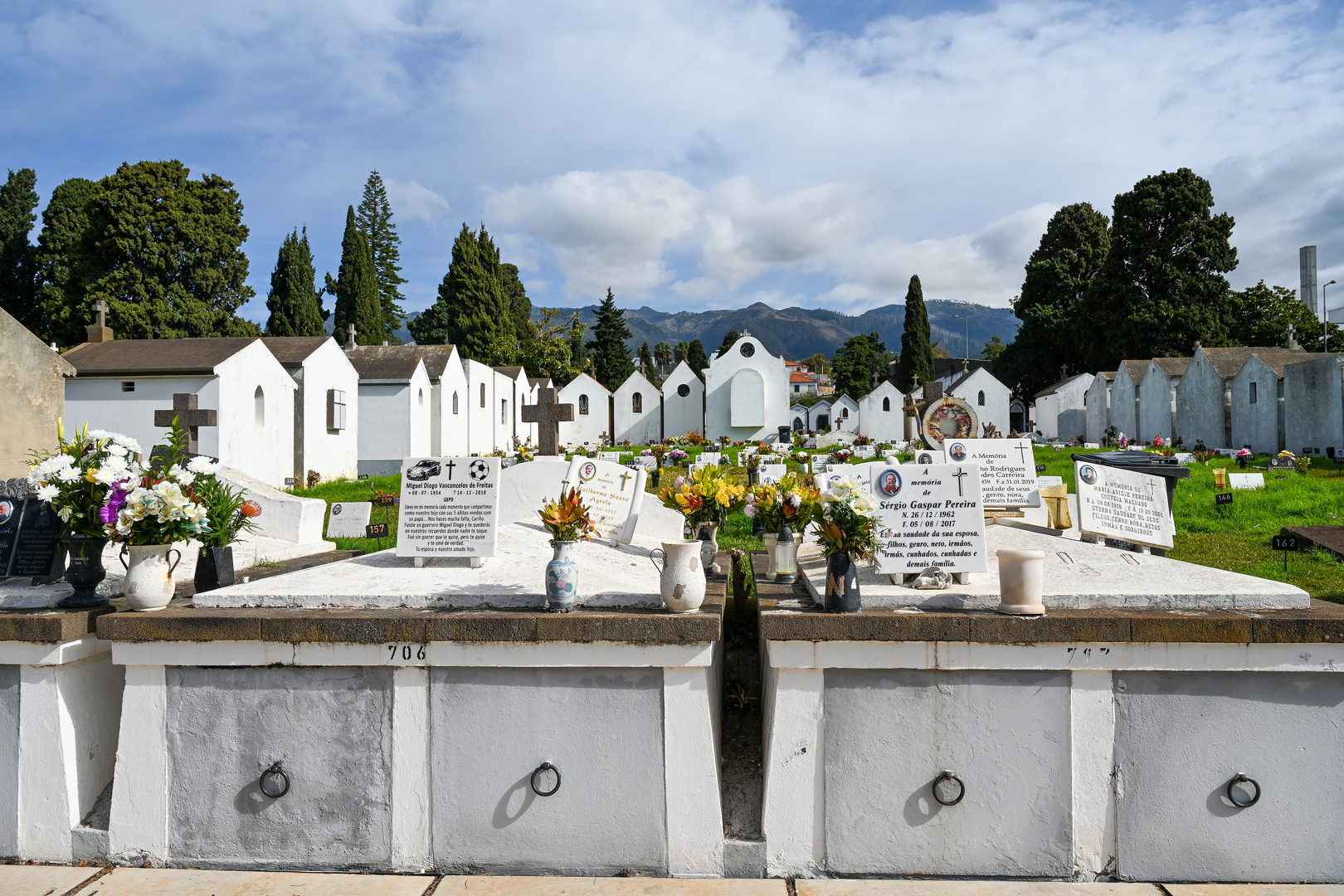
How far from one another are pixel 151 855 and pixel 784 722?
3.60m

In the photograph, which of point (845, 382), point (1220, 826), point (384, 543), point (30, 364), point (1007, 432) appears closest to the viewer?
point (1220, 826)

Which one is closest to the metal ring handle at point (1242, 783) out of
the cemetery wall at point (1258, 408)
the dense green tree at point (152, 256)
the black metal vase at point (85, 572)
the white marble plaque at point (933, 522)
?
the white marble plaque at point (933, 522)

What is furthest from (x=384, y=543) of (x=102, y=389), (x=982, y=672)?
(x=102, y=389)

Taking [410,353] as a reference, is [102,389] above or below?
below

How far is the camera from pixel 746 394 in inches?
2076

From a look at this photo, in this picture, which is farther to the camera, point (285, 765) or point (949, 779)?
point (285, 765)

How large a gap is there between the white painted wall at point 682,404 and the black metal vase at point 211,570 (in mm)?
49808

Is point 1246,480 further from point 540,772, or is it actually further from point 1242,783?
point 540,772

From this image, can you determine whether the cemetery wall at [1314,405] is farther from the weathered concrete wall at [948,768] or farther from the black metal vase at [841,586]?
the black metal vase at [841,586]

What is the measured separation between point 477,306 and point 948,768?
1982 inches

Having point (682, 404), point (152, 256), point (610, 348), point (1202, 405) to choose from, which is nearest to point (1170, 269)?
point (1202, 405)

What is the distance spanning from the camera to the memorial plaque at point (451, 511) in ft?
18.0

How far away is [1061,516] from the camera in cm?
705

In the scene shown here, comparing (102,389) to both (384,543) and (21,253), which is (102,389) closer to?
(384,543)
